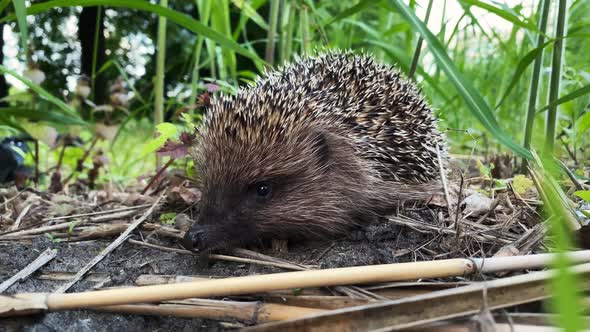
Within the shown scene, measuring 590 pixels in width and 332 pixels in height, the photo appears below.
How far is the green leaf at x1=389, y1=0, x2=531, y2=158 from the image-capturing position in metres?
1.88

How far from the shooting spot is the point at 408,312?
1273 mm

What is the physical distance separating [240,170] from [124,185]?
2134 millimetres

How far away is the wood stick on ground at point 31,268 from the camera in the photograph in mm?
1613

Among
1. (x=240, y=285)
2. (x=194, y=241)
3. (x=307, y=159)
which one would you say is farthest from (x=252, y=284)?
(x=307, y=159)

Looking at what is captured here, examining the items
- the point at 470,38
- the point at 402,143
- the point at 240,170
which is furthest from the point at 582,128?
the point at 470,38

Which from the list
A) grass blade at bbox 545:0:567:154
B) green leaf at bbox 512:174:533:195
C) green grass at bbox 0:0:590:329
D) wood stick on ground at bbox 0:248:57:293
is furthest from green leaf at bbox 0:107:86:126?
→ grass blade at bbox 545:0:567:154

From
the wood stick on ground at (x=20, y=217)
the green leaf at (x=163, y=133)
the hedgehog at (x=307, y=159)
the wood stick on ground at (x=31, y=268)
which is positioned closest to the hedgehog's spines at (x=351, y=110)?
the hedgehog at (x=307, y=159)

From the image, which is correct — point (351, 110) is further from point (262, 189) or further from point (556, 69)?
point (556, 69)

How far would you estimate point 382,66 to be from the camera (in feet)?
9.71

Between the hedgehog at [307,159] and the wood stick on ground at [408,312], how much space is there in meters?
0.71

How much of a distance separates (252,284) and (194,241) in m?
0.54

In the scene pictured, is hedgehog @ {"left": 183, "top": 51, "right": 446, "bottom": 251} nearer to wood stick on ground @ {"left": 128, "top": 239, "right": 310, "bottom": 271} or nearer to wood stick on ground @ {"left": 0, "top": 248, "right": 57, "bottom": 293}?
wood stick on ground @ {"left": 128, "top": 239, "right": 310, "bottom": 271}

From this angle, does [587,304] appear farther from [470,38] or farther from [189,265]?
[470,38]

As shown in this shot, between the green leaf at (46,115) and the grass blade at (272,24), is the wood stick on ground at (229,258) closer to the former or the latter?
the green leaf at (46,115)
